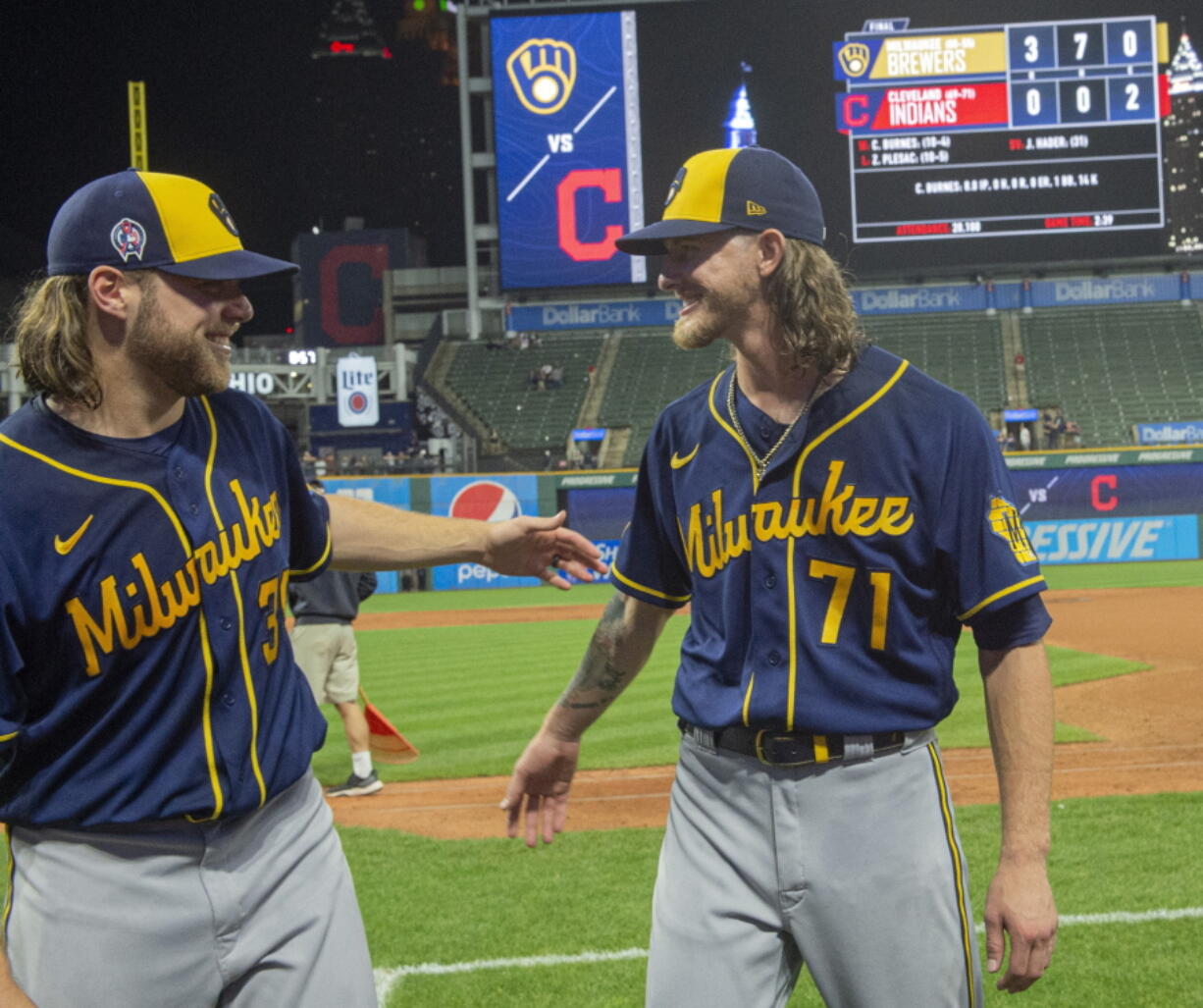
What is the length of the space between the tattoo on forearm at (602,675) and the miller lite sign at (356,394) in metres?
38.3

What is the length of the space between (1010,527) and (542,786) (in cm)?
132

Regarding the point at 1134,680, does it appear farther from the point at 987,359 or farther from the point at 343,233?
the point at 343,233

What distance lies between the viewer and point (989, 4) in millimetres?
34500

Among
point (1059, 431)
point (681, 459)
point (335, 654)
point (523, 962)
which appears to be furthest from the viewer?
point (1059, 431)

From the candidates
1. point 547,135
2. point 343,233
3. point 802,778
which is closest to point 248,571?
point 802,778

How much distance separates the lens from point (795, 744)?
268 cm

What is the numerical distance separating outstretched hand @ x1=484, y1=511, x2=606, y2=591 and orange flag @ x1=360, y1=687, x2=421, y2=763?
5927mm

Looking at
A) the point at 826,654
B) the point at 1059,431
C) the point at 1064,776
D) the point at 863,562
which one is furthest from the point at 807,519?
the point at 1059,431

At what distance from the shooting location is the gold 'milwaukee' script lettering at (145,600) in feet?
8.36

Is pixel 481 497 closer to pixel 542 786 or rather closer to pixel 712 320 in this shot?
pixel 542 786

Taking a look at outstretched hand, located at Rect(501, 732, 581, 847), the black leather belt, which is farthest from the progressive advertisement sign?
the black leather belt

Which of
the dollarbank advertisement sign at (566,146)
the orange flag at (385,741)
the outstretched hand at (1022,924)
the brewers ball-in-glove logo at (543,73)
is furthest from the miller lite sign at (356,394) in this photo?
the outstretched hand at (1022,924)

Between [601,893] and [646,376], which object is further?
[646,376]

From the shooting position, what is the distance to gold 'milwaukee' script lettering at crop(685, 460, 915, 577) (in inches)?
107
